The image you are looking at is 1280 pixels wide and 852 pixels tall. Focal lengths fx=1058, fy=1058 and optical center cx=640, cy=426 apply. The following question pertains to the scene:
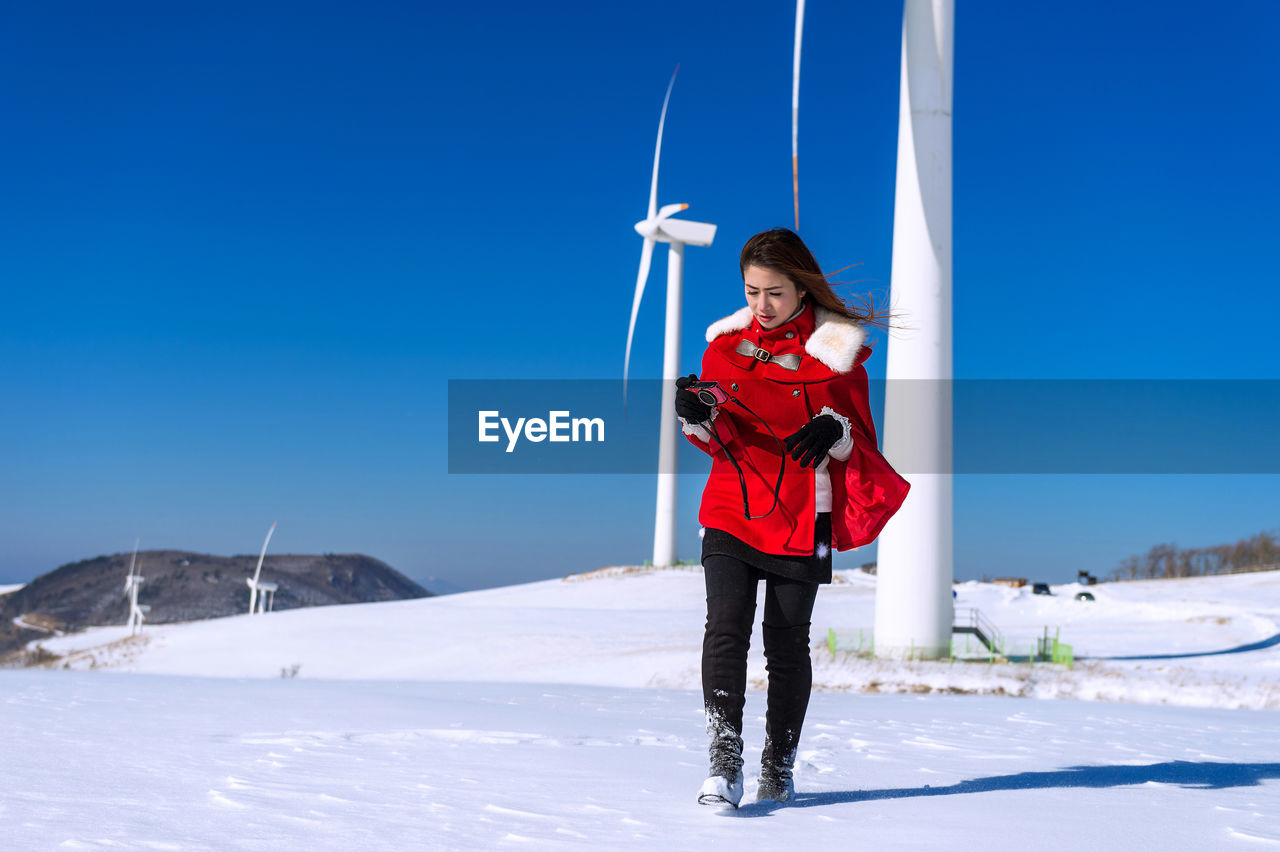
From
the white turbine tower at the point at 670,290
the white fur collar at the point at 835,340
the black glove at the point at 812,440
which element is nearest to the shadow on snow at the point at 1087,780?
the black glove at the point at 812,440

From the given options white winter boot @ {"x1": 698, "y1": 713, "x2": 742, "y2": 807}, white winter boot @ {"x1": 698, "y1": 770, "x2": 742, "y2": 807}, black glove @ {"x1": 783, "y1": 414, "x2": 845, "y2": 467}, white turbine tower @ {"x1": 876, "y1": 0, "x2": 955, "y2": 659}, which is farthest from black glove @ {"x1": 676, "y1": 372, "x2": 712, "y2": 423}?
white turbine tower @ {"x1": 876, "y1": 0, "x2": 955, "y2": 659}

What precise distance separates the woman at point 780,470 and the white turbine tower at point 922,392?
1059 centimetres

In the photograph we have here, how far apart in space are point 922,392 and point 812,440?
1125 centimetres

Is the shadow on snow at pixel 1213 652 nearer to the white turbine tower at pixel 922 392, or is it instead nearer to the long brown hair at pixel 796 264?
the white turbine tower at pixel 922 392

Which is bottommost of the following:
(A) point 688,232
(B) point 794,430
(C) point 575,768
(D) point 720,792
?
(C) point 575,768

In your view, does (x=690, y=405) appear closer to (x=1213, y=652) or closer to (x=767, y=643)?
(x=767, y=643)

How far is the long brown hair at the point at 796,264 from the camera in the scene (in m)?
3.93

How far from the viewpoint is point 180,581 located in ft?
299

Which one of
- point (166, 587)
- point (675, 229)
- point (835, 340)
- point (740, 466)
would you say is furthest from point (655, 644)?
point (166, 587)

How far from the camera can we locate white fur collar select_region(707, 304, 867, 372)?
12.6 ft

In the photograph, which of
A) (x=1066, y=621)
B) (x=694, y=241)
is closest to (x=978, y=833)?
(x=1066, y=621)

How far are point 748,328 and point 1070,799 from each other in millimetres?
2092

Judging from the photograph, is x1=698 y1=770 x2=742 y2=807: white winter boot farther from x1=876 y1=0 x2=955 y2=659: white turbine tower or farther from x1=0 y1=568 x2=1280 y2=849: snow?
x1=876 y1=0 x2=955 y2=659: white turbine tower

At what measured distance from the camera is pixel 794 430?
3.94 m
